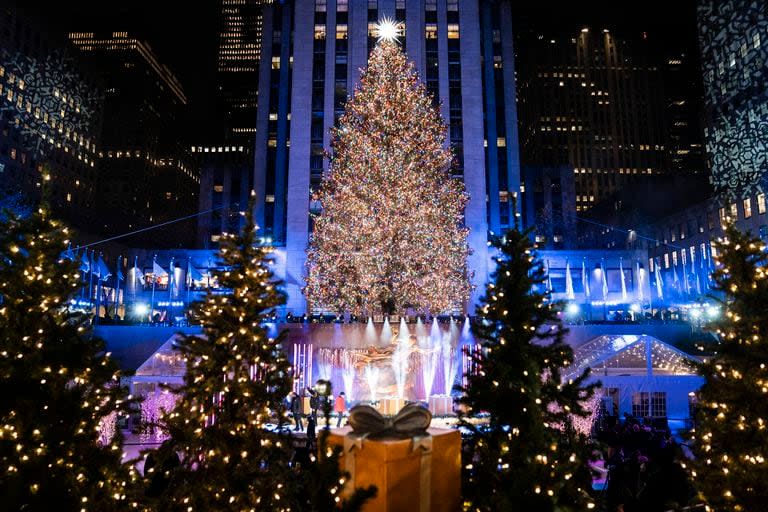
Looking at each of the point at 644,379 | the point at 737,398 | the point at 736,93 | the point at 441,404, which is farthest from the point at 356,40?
the point at 737,398

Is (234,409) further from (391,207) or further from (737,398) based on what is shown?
(391,207)

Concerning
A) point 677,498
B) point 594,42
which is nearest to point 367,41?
point 677,498

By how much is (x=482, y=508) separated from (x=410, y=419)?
1.41 meters

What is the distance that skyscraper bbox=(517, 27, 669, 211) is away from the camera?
112 metres

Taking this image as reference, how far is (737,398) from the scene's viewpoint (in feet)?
22.0

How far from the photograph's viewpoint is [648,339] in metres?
→ 18.2

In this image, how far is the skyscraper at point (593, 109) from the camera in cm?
11200

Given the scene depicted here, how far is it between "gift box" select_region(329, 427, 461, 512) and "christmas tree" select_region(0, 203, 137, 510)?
2604mm

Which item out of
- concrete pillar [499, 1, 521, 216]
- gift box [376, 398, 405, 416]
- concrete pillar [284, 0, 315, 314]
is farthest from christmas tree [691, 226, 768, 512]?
concrete pillar [499, 1, 521, 216]

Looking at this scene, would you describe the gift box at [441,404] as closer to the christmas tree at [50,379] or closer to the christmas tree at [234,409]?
the christmas tree at [234,409]

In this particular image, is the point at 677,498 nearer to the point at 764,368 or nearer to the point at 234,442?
the point at 764,368

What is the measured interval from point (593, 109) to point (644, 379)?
10992 centimetres

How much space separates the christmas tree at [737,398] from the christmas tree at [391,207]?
18.0 meters

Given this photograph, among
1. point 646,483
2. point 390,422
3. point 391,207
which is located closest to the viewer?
point 390,422
